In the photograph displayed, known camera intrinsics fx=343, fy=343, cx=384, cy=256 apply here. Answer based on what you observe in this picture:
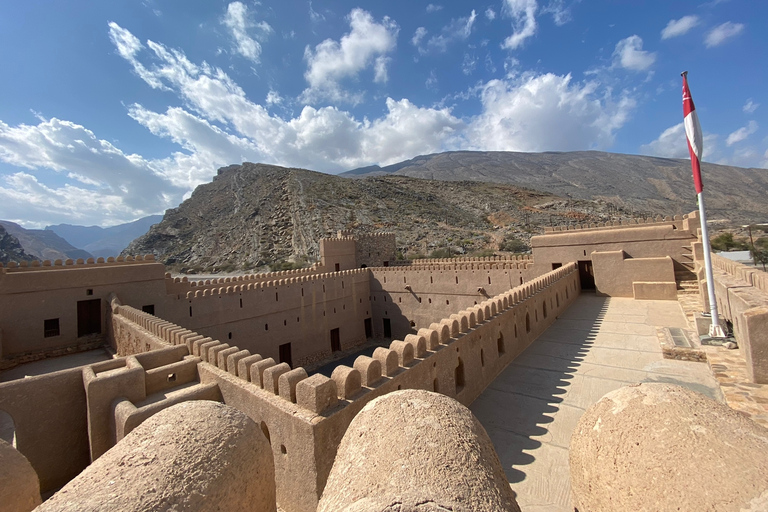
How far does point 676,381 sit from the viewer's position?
206 inches

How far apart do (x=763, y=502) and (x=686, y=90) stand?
Answer: 8721 mm

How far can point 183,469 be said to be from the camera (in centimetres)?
176

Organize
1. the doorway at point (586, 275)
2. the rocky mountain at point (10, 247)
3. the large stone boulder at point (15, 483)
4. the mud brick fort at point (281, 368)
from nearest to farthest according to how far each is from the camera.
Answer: the mud brick fort at point (281, 368) < the large stone boulder at point (15, 483) < the doorway at point (586, 275) < the rocky mountain at point (10, 247)

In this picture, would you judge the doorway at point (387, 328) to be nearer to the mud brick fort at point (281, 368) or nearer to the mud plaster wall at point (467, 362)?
the mud brick fort at point (281, 368)

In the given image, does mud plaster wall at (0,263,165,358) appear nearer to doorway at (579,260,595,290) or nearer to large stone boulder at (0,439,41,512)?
large stone boulder at (0,439,41,512)

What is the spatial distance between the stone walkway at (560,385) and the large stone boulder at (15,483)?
403 centimetres

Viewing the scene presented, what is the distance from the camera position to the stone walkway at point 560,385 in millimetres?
3717

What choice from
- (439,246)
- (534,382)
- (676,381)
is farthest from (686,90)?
(439,246)

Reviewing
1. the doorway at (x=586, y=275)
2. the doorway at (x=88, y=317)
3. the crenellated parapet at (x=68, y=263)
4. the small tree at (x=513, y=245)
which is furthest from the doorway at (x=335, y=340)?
the small tree at (x=513, y=245)

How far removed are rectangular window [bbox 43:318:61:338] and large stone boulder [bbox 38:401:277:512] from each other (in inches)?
460

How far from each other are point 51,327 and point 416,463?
13.3 m

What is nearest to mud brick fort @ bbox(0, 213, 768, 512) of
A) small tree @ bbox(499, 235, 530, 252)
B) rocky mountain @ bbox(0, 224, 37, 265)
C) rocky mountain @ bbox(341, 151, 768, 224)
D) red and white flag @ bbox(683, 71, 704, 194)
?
red and white flag @ bbox(683, 71, 704, 194)

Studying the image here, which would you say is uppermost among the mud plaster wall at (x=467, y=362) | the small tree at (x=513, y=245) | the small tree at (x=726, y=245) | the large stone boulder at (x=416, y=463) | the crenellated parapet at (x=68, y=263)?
the small tree at (x=513, y=245)

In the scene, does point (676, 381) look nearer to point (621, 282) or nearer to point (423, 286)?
point (621, 282)
